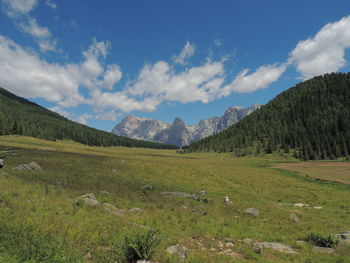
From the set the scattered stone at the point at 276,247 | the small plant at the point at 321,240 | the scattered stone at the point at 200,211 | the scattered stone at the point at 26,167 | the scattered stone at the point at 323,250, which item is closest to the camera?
the scattered stone at the point at 276,247

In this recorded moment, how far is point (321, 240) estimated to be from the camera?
1353 centimetres

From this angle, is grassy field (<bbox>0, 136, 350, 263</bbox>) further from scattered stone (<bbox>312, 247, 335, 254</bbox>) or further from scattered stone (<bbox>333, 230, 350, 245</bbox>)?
scattered stone (<bbox>333, 230, 350, 245</bbox>)

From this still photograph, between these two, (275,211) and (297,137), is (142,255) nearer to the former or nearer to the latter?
(275,211)

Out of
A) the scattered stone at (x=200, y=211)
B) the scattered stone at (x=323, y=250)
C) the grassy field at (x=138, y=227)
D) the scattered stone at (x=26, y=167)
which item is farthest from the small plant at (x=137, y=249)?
the scattered stone at (x=26, y=167)

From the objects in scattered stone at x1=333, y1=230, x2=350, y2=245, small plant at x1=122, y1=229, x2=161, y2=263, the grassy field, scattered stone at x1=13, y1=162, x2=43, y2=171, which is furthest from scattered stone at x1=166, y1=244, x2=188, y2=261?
scattered stone at x1=13, y1=162, x2=43, y2=171

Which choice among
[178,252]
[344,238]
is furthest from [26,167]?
[344,238]

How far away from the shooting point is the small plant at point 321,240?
1291 cm

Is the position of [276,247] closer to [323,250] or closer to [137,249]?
[323,250]

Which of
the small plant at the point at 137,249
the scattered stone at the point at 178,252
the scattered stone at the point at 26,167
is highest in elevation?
the scattered stone at the point at 26,167

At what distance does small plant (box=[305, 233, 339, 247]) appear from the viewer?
1291 cm

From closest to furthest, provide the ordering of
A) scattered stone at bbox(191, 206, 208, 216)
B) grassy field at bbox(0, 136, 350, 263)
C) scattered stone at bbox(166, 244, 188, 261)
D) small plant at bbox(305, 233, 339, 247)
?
1. grassy field at bbox(0, 136, 350, 263)
2. scattered stone at bbox(166, 244, 188, 261)
3. small plant at bbox(305, 233, 339, 247)
4. scattered stone at bbox(191, 206, 208, 216)

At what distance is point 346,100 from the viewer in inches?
7667

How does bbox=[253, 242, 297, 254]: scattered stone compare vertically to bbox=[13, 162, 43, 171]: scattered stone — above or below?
below

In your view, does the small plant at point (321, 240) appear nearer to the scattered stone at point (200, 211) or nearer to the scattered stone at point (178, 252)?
the scattered stone at point (200, 211)
